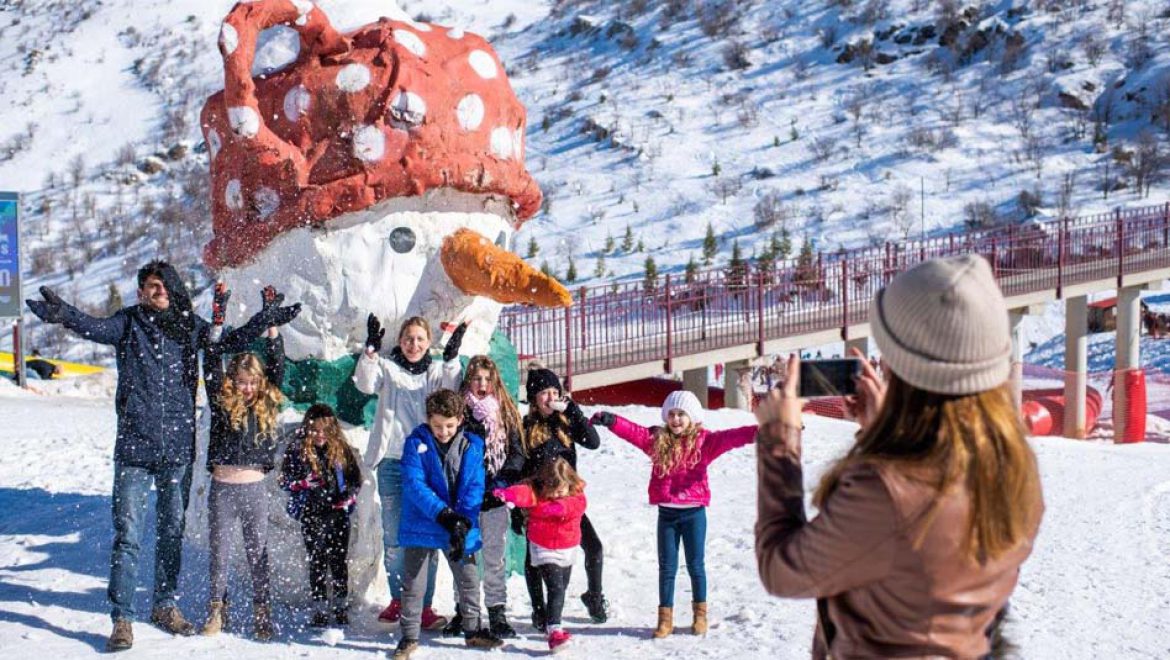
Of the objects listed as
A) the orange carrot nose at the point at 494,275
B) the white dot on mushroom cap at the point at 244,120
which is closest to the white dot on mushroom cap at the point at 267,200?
the white dot on mushroom cap at the point at 244,120

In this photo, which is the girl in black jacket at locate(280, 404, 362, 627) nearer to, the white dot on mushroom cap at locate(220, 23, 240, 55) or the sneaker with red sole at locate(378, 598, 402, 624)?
the sneaker with red sole at locate(378, 598, 402, 624)

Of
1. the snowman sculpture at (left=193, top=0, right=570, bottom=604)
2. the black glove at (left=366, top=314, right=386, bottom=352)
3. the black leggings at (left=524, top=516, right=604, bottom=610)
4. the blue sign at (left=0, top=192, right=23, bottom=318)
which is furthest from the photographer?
the blue sign at (left=0, top=192, right=23, bottom=318)

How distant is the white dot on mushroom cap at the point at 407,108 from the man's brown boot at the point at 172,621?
7.04ft

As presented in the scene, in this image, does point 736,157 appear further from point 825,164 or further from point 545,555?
point 545,555

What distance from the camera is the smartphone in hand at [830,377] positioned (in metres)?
2.15

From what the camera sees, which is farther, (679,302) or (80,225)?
(80,225)

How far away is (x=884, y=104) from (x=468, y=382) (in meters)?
32.8

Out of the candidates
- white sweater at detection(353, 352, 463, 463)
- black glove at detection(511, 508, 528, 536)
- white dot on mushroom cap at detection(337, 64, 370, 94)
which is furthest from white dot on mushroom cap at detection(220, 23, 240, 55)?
black glove at detection(511, 508, 528, 536)

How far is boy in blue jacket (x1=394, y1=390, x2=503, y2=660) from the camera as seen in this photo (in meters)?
4.43

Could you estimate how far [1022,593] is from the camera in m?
5.53

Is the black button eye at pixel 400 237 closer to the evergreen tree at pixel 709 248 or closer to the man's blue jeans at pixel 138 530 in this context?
the man's blue jeans at pixel 138 530

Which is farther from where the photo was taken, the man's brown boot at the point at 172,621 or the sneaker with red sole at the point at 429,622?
the sneaker with red sole at the point at 429,622

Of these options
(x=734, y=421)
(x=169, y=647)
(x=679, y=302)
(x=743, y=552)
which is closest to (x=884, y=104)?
(x=679, y=302)

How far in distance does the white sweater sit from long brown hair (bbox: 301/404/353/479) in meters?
0.10
